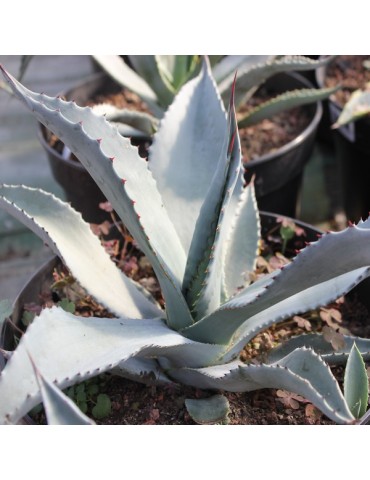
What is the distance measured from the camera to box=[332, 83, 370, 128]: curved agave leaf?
6.03 ft

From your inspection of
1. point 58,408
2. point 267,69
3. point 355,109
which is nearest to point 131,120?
point 267,69

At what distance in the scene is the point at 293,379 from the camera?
34.9 inches

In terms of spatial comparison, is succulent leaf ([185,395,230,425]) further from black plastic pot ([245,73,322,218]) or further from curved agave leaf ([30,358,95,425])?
black plastic pot ([245,73,322,218])

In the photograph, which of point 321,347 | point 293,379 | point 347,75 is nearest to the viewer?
point 293,379

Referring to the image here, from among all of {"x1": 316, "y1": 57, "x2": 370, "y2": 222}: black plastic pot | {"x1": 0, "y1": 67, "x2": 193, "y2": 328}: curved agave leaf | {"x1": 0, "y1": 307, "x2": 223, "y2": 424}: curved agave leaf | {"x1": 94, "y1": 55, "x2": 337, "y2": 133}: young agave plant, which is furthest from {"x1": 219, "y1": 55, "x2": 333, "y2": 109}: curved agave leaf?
{"x1": 0, "y1": 307, "x2": 223, "y2": 424}: curved agave leaf

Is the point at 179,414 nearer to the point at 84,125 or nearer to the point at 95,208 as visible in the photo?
the point at 84,125

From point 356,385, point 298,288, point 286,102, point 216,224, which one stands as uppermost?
Answer: point 286,102

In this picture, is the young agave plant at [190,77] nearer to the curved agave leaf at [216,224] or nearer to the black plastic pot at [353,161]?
the black plastic pot at [353,161]

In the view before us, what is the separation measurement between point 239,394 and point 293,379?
25 centimetres

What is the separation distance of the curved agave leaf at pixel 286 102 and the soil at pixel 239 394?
53cm

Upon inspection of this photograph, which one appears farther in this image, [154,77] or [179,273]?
[154,77]

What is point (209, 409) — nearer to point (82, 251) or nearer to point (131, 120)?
point (82, 251)

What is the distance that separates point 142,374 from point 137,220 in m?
0.27
